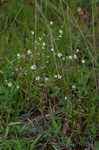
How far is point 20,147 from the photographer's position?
154 centimetres

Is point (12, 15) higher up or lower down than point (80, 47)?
higher up

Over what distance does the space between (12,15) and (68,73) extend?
107 centimetres

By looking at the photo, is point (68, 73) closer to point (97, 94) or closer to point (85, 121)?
point (97, 94)

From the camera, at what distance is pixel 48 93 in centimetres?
195

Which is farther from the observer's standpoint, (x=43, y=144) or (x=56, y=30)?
(x=56, y=30)

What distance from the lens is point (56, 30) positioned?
7.92 ft

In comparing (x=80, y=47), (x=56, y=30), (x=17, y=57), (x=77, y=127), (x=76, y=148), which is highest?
(x=56, y=30)

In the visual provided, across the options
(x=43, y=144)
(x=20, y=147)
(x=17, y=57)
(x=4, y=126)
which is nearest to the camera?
(x=20, y=147)

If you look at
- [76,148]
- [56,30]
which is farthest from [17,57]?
[76,148]

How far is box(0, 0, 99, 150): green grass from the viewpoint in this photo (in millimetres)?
1685

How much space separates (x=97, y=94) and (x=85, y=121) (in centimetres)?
27

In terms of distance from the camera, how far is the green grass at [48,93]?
5.53ft

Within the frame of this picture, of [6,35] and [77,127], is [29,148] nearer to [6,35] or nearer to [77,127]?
[77,127]

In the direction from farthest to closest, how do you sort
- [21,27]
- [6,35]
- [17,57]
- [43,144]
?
[21,27]
[6,35]
[17,57]
[43,144]
